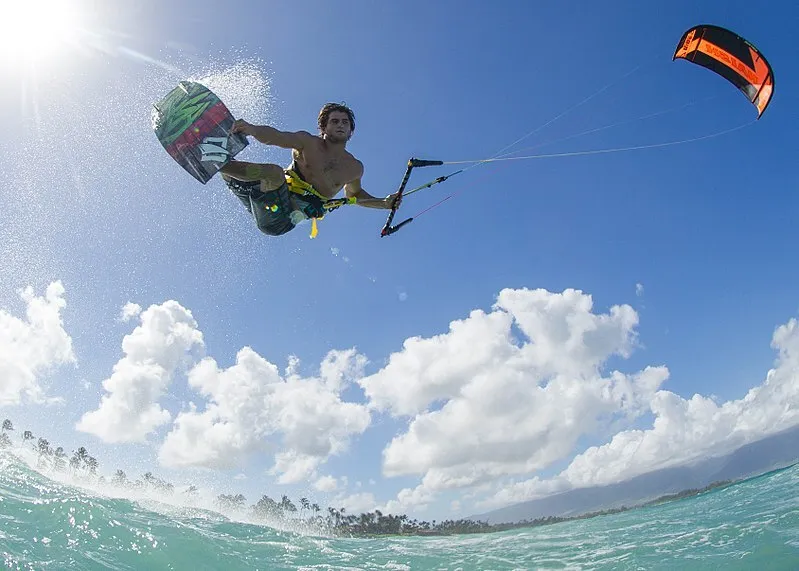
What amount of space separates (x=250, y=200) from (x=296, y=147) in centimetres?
107

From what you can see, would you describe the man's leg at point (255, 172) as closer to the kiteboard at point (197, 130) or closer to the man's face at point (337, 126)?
the kiteboard at point (197, 130)

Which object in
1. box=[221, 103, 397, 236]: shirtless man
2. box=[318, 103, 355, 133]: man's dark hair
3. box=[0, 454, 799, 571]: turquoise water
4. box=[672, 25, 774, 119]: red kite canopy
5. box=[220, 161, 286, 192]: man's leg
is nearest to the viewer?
box=[220, 161, 286, 192]: man's leg

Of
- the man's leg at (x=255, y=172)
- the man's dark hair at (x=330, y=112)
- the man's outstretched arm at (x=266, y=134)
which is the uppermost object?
the man's dark hair at (x=330, y=112)

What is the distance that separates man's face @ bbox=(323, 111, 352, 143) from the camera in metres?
7.22

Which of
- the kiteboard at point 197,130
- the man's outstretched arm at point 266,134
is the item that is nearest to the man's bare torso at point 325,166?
the man's outstretched arm at point 266,134

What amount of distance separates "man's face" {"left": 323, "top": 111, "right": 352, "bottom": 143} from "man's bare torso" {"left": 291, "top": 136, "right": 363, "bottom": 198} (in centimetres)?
15

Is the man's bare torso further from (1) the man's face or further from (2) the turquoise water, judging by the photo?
(2) the turquoise water

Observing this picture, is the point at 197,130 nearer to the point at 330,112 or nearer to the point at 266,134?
the point at 266,134

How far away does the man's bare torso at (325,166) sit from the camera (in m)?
7.17

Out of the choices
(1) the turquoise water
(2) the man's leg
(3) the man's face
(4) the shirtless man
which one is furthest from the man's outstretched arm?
(1) the turquoise water

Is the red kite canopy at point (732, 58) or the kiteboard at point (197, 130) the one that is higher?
the red kite canopy at point (732, 58)

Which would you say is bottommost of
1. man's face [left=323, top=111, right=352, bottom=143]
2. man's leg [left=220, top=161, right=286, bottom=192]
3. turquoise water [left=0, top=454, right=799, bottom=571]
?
turquoise water [left=0, top=454, right=799, bottom=571]

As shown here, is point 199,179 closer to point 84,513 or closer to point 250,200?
point 250,200

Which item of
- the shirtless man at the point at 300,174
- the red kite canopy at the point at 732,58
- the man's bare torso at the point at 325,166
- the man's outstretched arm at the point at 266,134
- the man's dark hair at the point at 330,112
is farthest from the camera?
the red kite canopy at the point at 732,58
